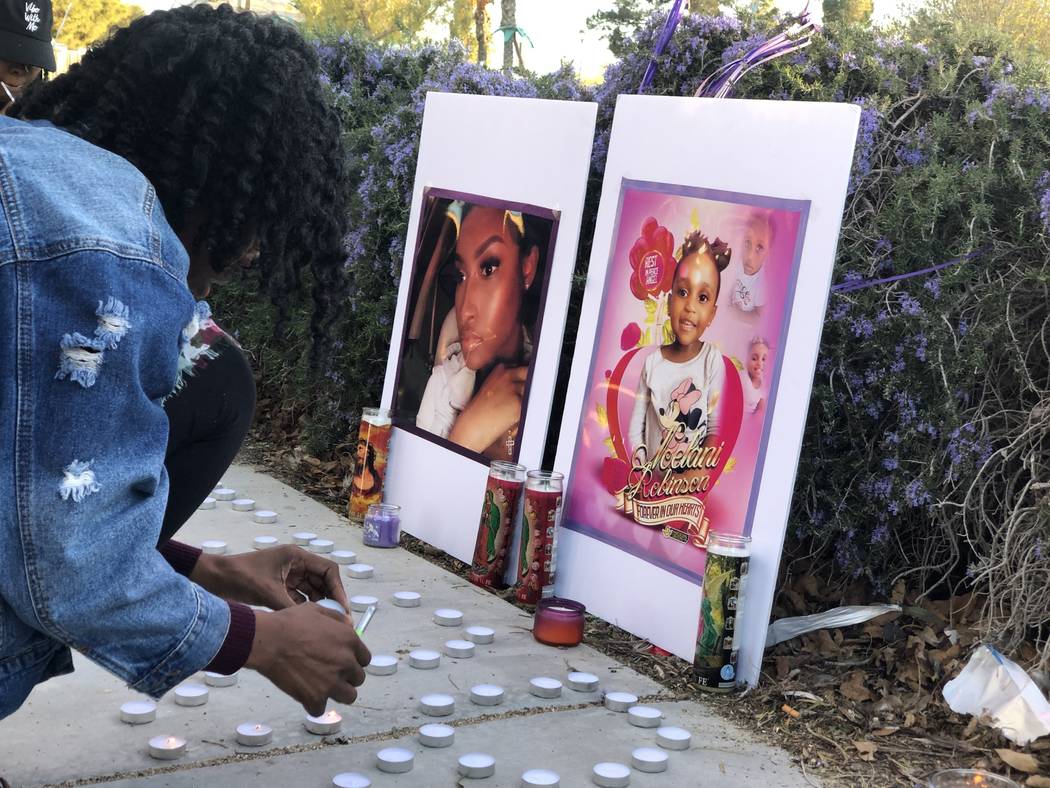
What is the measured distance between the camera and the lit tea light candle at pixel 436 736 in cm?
263

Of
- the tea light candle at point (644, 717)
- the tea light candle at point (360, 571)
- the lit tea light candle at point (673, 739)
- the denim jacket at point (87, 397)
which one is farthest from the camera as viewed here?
the tea light candle at point (360, 571)

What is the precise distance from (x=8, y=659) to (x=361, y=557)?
2.35 meters

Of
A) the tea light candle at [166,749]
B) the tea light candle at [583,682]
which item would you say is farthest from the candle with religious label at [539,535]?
the tea light candle at [166,749]

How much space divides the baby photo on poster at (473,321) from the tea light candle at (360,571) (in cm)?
54

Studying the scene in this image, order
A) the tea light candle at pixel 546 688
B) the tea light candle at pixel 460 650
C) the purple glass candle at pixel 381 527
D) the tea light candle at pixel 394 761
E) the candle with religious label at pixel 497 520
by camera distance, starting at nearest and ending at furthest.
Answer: the tea light candle at pixel 394 761
the tea light candle at pixel 546 688
the tea light candle at pixel 460 650
the candle with religious label at pixel 497 520
the purple glass candle at pixel 381 527

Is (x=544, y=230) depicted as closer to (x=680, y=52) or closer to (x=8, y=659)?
(x=680, y=52)

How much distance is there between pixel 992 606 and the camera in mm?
2891

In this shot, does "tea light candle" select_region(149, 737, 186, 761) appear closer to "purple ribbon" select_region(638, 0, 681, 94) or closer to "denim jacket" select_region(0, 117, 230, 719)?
"denim jacket" select_region(0, 117, 230, 719)

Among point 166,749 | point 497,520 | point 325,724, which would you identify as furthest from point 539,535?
point 166,749

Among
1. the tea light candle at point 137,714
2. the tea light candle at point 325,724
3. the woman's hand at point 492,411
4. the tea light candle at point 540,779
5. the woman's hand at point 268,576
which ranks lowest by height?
the tea light candle at point 137,714

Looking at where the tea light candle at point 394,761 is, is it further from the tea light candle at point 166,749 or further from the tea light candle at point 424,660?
the tea light candle at point 424,660

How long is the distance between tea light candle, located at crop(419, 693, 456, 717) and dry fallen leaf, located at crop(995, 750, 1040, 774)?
4.12 feet

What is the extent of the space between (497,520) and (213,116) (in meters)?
2.16

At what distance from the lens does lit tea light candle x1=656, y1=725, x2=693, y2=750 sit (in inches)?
106
